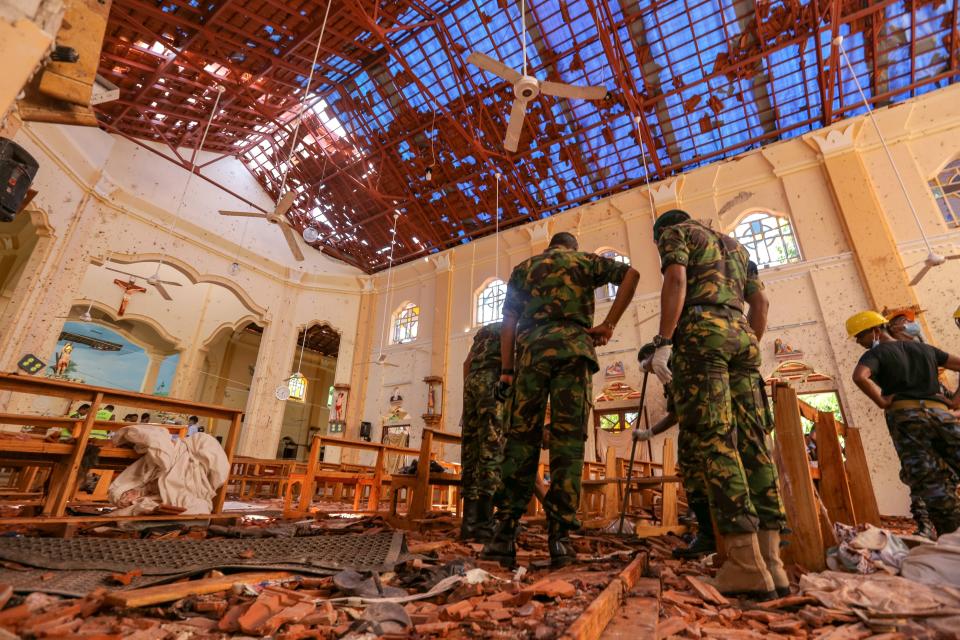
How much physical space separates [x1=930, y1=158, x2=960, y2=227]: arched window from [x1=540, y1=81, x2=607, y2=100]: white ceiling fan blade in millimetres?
7972

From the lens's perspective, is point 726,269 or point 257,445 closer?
point 726,269

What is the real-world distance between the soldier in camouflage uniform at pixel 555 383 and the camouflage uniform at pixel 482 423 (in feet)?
3.01

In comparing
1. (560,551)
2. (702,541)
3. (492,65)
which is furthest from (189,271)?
(702,541)

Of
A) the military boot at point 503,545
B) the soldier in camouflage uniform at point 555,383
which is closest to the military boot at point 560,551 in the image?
the soldier in camouflage uniform at point 555,383

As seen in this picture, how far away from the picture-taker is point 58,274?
1016 centimetres

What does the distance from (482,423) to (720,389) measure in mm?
1862

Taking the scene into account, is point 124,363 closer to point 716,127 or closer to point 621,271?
point 621,271

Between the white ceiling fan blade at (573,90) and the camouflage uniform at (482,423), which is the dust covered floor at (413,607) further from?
the white ceiling fan blade at (573,90)

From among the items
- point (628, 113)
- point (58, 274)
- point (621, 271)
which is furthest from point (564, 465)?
point (58, 274)

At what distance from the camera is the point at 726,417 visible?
77.7 inches

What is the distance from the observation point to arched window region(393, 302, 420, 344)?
14867 mm

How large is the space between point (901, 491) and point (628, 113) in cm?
920

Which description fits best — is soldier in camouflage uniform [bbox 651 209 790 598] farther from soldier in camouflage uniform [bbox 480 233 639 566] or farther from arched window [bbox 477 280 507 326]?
arched window [bbox 477 280 507 326]

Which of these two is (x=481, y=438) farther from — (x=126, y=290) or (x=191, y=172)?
(x=126, y=290)
